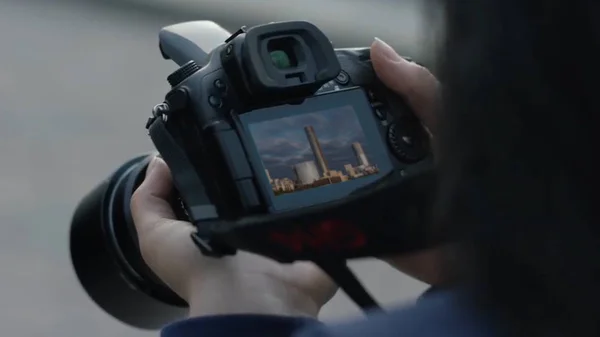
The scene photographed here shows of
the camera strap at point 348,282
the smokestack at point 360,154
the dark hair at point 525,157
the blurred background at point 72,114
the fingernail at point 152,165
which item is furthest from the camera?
the blurred background at point 72,114

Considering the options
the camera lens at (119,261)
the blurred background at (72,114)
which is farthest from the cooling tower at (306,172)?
the blurred background at (72,114)

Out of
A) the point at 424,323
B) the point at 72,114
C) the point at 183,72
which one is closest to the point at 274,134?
the point at 183,72

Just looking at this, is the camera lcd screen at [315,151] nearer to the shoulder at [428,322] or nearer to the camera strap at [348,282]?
the camera strap at [348,282]

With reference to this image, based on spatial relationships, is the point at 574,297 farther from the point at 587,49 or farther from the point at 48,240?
the point at 48,240

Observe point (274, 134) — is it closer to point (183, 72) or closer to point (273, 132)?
point (273, 132)

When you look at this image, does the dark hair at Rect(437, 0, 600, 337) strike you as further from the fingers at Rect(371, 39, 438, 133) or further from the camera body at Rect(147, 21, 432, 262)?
the fingers at Rect(371, 39, 438, 133)

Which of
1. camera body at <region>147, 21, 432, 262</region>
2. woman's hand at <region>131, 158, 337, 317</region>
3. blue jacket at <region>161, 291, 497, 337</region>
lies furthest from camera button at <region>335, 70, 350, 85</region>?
blue jacket at <region>161, 291, 497, 337</region>
